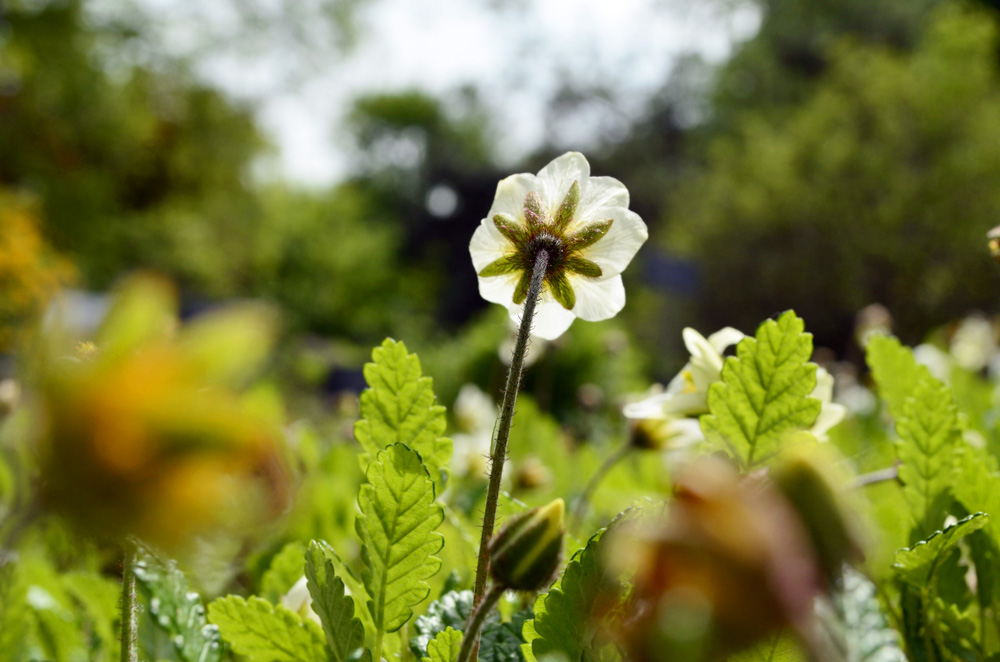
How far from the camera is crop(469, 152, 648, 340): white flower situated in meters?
0.41

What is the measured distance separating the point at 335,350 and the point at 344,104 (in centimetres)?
1169

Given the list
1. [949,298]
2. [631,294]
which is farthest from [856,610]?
[631,294]

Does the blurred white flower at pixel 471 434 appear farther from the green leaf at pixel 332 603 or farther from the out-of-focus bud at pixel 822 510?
the out-of-focus bud at pixel 822 510

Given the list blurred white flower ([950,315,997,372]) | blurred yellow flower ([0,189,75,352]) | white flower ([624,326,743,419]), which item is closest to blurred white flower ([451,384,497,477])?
white flower ([624,326,743,419])

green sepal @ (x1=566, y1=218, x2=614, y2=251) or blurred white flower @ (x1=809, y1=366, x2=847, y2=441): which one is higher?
green sepal @ (x1=566, y1=218, x2=614, y2=251)

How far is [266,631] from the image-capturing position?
1.20 ft

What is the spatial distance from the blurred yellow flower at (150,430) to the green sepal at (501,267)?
25 cm

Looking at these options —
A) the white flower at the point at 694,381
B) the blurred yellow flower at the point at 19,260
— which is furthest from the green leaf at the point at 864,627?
the blurred yellow flower at the point at 19,260

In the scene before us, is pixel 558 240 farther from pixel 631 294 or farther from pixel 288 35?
pixel 288 35

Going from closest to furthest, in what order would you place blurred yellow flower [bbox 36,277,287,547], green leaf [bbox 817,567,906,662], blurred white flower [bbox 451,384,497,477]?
blurred yellow flower [bbox 36,277,287,547] < green leaf [bbox 817,567,906,662] < blurred white flower [bbox 451,384,497,477]

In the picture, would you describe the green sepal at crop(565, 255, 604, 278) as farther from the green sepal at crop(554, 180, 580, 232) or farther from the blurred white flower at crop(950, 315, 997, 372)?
the blurred white flower at crop(950, 315, 997, 372)

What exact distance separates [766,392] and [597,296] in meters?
0.11

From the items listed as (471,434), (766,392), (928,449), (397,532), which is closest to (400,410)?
(397,532)

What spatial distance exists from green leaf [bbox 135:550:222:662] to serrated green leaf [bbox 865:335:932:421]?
49cm
